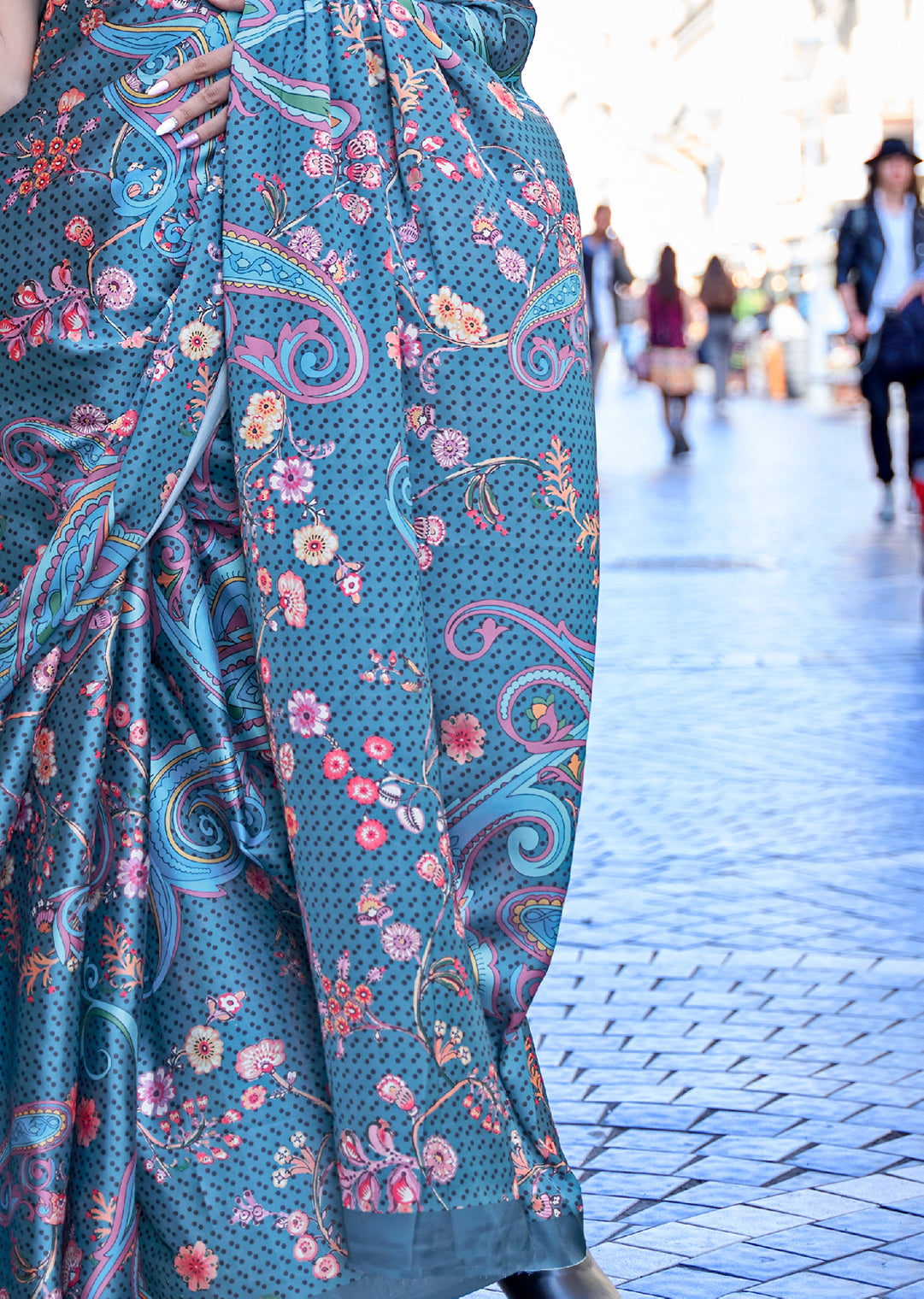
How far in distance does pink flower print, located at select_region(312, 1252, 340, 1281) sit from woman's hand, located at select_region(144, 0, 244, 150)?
110 cm

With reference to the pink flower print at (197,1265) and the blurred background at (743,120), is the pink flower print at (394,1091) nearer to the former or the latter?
the pink flower print at (197,1265)

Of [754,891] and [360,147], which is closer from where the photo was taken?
[360,147]

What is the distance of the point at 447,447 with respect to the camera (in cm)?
176

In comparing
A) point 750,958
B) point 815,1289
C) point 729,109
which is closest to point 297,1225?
point 815,1289

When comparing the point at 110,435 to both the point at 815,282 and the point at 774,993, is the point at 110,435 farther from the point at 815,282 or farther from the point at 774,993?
the point at 815,282

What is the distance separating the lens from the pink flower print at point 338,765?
5.41ft

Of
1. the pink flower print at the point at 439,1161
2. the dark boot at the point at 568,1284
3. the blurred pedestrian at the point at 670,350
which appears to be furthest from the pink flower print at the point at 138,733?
the blurred pedestrian at the point at 670,350

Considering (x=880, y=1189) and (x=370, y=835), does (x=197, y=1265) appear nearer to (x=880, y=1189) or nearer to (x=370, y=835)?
(x=370, y=835)

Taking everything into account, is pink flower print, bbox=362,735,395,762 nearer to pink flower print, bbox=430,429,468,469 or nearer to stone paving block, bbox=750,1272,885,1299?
pink flower print, bbox=430,429,468,469

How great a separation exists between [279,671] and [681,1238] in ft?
3.48

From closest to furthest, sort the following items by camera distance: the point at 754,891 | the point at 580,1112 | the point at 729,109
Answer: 1. the point at 580,1112
2. the point at 754,891
3. the point at 729,109

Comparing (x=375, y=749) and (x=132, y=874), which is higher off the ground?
(x=375, y=749)

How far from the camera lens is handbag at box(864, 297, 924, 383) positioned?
609 cm

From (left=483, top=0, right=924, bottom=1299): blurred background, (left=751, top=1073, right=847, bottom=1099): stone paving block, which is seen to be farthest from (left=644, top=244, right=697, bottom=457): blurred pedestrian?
(left=751, top=1073, right=847, bottom=1099): stone paving block
